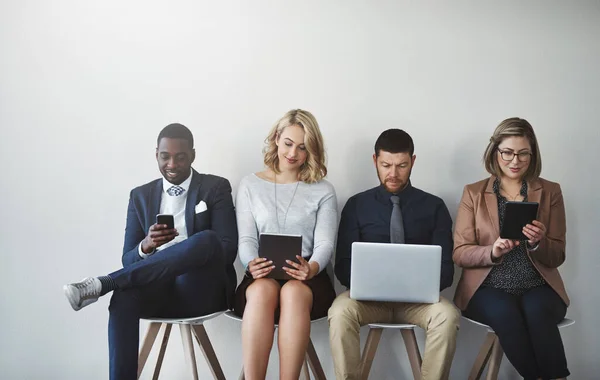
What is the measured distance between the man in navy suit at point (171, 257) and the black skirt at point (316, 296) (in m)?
0.09

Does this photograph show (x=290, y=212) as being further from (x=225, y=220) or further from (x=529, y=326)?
(x=529, y=326)

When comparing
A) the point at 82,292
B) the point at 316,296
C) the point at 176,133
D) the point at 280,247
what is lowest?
the point at 316,296

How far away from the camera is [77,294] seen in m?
2.28

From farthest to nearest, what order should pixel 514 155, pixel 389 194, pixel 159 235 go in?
pixel 389 194, pixel 514 155, pixel 159 235

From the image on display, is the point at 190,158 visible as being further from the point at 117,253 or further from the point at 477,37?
the point at 477,37

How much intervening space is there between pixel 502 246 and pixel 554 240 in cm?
34

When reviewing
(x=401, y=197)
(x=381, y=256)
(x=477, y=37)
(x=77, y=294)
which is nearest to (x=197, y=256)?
(x=77, y=294)

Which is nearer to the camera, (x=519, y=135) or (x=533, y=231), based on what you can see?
(x=533, y=231)

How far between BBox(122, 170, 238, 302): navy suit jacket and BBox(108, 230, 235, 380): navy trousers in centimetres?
14

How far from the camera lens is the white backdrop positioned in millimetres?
3105

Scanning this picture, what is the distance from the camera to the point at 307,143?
281 cm

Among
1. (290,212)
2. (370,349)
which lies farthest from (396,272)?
(290,212)

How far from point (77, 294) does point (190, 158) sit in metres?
0.83

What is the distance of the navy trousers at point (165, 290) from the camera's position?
229 centimetres
